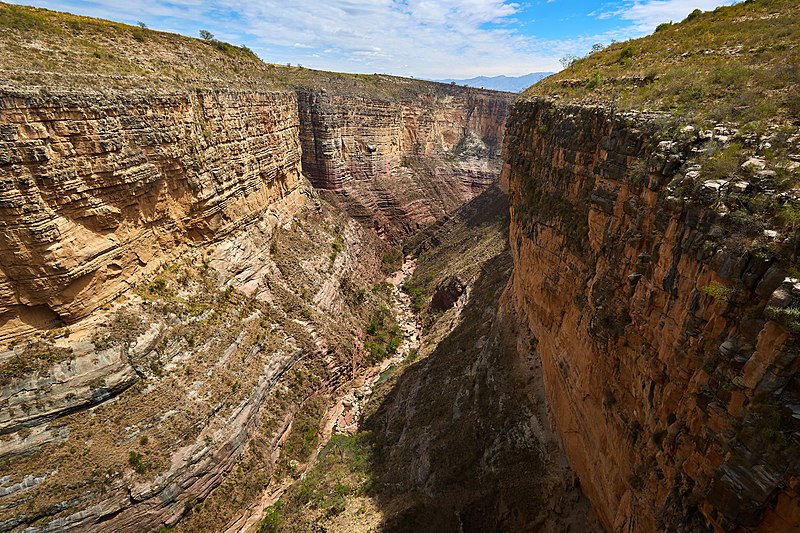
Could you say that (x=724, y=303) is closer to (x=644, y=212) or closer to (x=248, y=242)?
(x=644, y=212)

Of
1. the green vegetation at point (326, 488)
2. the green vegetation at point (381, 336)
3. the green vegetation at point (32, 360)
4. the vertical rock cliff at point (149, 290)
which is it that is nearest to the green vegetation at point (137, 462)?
the vertical rock cliff at point (149, 290)

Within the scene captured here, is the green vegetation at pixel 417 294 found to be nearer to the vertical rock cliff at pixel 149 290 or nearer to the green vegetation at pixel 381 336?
the green vegetation at pixel 381 336

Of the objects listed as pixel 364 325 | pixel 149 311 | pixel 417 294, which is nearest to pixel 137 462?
pixel 149 311

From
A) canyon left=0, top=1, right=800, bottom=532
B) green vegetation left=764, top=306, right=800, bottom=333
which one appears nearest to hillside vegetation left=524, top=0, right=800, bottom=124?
canyon left=0, top=1, right=800, bottom=532

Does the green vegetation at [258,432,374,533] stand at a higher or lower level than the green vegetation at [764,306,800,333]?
lower

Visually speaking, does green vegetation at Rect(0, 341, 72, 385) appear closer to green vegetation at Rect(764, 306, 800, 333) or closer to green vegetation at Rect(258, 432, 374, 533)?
green vegetation at Rect(258, 432, 374, 533)

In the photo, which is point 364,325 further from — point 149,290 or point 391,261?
point 149,290
